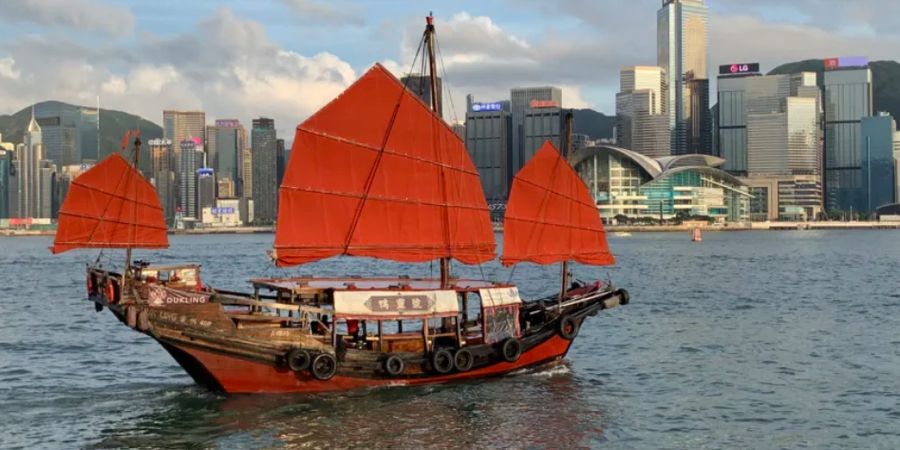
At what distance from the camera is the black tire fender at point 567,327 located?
30234 millimetres

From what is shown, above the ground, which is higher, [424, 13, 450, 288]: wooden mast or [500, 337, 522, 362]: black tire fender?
[424, 13, 450, 288]: wooden mast

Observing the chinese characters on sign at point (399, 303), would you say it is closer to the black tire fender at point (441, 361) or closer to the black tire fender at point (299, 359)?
the black tire fender at point (441, 361)

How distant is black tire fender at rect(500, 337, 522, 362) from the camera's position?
28.4 meters

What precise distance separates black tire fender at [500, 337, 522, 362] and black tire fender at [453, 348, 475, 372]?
44.6 inches

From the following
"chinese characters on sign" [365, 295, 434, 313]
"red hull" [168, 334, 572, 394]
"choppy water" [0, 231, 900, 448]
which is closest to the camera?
"choppy water" [0, 231, 900, 448]

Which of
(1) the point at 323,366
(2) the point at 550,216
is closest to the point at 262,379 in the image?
(1) the point at 323,366

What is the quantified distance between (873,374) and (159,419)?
20.7m

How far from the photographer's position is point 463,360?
27.5m

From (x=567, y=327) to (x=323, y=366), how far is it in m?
8.21

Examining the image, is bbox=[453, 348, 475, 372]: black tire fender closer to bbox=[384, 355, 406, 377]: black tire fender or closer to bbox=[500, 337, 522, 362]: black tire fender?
bbox=[500, 337, 522, 362]: black tire fender

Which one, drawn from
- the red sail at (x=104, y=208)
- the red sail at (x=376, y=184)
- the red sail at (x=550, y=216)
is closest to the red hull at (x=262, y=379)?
the red sail at (x=376, y=184)

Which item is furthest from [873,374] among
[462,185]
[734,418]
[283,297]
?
[283,297]

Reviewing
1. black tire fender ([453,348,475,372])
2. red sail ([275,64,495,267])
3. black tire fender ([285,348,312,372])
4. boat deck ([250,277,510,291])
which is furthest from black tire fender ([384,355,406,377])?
red sail ([275,64,495,267])

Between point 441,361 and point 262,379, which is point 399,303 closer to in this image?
point 441,361
